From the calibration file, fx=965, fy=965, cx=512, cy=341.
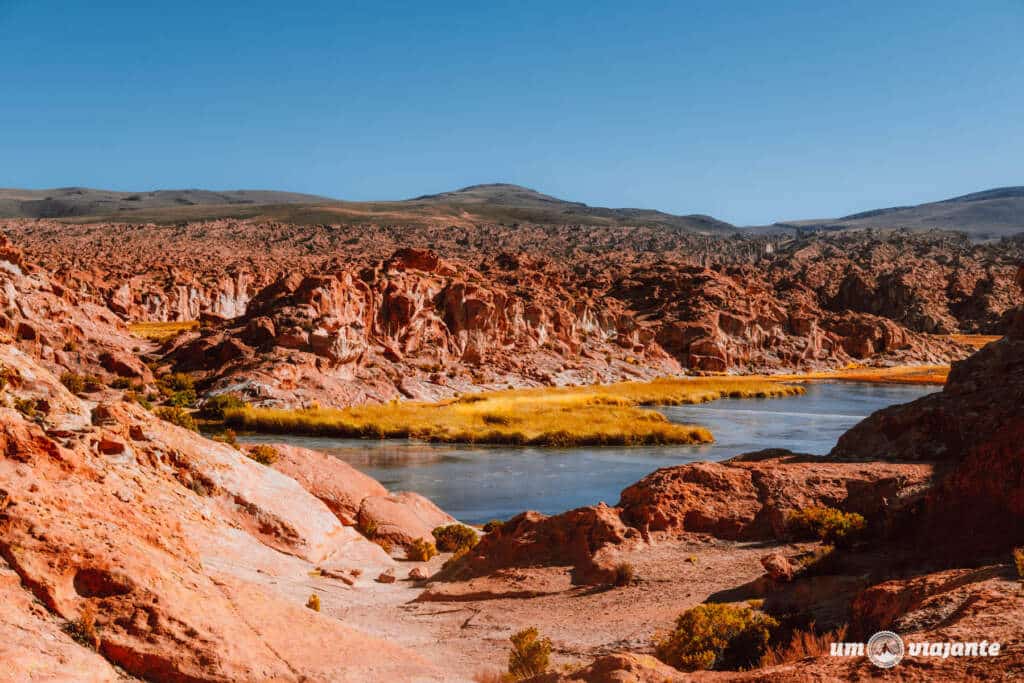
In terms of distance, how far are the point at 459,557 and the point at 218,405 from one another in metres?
37.3

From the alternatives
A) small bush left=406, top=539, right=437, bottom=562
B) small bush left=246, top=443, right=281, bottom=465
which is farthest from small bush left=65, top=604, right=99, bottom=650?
small bush left=246, top=443, right=281, bottom=465

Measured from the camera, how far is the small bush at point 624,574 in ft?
55.4

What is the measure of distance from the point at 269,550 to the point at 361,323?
168ft

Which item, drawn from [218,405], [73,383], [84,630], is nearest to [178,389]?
[218,405]

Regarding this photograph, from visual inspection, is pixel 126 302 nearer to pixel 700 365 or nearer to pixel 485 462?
pixel 700 365

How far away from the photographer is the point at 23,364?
2075 cm

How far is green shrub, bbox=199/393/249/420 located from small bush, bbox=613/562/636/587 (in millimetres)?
40460

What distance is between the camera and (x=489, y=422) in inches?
2258

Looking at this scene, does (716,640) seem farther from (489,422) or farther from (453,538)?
(489,422)

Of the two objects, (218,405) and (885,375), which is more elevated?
(218,405)

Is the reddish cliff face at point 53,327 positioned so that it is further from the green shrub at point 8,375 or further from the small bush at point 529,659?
the small bush at point 529,659

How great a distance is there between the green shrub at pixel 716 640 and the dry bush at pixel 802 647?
0.30 meters

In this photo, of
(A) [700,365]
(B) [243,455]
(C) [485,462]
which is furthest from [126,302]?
(B) [243,455]

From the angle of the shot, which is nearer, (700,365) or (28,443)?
(28,443)
